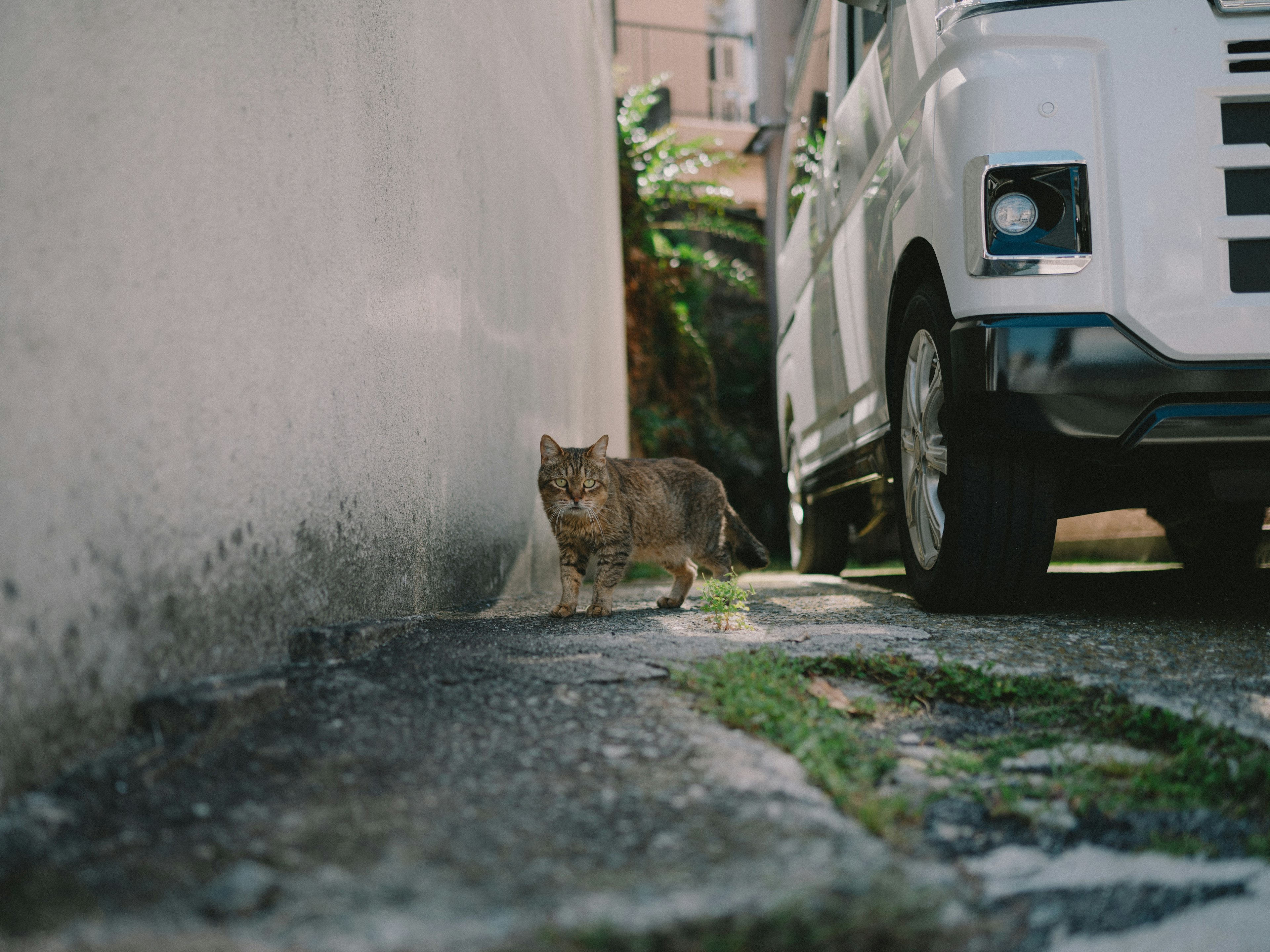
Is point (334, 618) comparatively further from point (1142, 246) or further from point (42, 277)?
point (1142, 246)

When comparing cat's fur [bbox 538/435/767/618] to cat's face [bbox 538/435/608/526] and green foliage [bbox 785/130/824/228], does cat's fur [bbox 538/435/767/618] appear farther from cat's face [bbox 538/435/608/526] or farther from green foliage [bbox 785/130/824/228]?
green foliage [bbox 785/130/824/228]

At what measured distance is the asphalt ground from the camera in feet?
3.76

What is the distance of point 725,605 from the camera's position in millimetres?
3045

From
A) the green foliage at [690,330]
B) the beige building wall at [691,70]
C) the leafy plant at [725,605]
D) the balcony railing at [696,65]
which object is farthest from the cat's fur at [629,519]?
the balcony railing at [696,65]

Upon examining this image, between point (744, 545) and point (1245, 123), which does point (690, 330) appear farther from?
point (1245, 123)

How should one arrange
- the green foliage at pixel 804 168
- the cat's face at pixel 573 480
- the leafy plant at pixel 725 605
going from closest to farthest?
the leafy plant at pixel 725 605, the cat's face at pixel 573 480, the green foliage at pixel 804 168

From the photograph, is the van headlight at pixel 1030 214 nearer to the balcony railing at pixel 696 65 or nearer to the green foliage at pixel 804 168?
the green foliage at pixel 804 168

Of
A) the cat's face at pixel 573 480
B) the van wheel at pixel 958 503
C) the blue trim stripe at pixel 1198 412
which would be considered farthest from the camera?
the cat's face at pixel 573 480

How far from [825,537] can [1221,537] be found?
7.60ft

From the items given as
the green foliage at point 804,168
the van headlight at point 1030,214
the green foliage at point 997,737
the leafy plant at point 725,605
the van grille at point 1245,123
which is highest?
the green foliage at point 804,168

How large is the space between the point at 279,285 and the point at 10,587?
983mm

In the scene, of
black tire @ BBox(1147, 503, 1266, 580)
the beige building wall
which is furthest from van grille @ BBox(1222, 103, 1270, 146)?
the beige building wall

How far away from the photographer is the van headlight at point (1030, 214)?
2.50 meters

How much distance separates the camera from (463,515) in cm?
354
